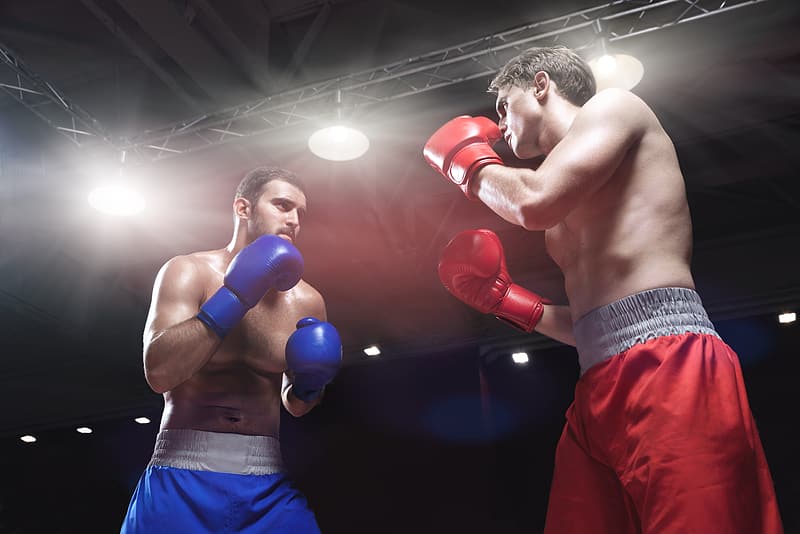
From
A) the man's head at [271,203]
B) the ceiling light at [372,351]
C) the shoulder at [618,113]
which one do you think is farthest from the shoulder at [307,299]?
the ceiling light at [372,351]

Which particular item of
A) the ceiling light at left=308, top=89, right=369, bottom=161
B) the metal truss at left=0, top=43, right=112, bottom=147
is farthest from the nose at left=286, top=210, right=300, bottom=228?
the metal truss at left=0, top=43, right=112, bottom=147

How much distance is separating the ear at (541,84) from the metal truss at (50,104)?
2.94m

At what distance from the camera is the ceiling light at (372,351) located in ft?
21.9

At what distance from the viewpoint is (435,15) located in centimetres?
384

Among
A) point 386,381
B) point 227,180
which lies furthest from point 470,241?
point 386,381

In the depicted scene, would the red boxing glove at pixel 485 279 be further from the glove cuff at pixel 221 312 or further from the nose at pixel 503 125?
the glove cuff at pixel 221 312

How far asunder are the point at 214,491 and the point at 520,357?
191 inches

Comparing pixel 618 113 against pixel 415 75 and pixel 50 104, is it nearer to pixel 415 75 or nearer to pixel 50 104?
pixel 415 75

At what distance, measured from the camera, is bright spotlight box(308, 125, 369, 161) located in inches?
148

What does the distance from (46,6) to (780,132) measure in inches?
190

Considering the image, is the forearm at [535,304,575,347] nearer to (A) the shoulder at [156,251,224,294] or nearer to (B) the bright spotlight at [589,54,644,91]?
(A) the shoulder at [156,251,224,294]

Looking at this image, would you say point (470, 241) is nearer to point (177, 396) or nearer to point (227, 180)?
point (177, 396)

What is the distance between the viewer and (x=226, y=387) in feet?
5.92

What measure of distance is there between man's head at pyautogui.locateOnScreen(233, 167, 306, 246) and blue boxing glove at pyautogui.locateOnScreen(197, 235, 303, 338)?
1.01ft
